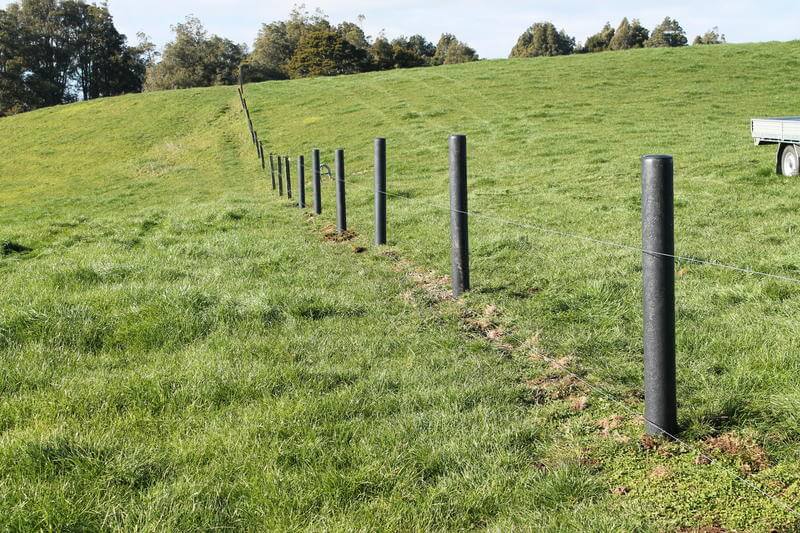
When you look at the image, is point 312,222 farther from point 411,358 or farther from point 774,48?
point 774,48

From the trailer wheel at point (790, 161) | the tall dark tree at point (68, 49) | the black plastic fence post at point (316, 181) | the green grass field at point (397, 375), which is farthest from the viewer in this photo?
the tall dark tree at point (68, 49)

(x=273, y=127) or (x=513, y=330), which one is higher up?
(x=273, y=127)

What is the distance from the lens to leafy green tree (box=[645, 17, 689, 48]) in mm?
106125

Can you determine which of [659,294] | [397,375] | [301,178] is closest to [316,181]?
[301,178]

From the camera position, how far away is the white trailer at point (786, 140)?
12758 millimetres

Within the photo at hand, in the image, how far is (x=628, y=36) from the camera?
100 m

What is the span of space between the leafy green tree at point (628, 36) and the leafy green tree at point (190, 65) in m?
53.4

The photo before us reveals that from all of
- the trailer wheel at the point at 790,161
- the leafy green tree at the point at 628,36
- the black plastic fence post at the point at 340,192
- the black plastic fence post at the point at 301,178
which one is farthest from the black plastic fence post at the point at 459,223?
the leafy green tree at the point at 628,36

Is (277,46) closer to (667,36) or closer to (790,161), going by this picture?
(667,36)

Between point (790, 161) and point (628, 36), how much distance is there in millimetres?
96455

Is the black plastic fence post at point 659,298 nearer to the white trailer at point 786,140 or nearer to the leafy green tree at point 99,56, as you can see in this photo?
the white trailer at point 786,140

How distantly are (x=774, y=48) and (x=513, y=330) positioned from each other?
4667 centimetres

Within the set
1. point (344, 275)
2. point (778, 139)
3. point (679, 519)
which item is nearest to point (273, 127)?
point (778, 139)

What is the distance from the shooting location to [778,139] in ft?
43.7
